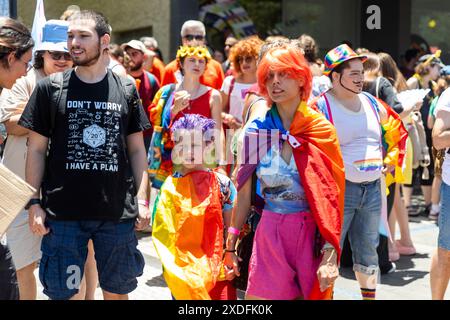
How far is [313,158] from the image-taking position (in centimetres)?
321

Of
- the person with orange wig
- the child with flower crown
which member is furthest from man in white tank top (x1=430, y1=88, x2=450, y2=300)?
the child with flower crown

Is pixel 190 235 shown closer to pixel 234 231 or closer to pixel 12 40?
pixel 234 231

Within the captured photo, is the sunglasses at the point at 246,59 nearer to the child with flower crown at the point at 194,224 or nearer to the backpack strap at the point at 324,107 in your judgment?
the backpack strap at the point at 324,107

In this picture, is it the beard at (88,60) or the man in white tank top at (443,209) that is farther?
the man in white tank top at (443,209)

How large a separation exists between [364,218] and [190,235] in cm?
144

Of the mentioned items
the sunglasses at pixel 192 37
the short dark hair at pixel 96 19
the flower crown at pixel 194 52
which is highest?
the sunglasses at pixel 192 37

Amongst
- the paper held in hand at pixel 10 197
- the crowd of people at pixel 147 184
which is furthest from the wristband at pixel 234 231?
the paper held in hand at pixel 10 197

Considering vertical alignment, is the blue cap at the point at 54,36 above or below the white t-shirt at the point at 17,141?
above

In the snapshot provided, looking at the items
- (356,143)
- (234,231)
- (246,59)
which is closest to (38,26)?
(246,59)

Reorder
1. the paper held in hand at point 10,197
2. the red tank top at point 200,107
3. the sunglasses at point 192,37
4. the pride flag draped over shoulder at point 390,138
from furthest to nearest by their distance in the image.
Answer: the sunglasses at point 192,37 < the red tank top at point 200,107 < the pride flag draped over shoulder at point 390,138 < the paper held in hand at point 10,197

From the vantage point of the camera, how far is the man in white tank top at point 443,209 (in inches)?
169

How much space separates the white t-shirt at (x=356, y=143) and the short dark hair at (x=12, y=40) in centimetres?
207
